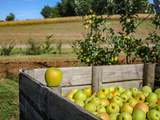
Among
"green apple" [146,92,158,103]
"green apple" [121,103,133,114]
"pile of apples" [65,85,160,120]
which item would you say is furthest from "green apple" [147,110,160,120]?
"green apple" [146,92,158,103]

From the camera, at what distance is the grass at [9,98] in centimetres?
279

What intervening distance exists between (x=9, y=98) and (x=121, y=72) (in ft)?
7.53

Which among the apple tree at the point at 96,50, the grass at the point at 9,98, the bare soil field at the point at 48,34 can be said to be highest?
the bare soil field at the point at 48,34

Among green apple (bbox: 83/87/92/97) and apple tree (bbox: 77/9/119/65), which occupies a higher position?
apple tree (bbox: 77/9/119/65)

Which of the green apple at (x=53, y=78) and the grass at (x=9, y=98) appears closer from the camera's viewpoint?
the green apple at (x=53, y=78)

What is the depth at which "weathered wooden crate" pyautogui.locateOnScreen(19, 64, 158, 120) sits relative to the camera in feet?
3.43

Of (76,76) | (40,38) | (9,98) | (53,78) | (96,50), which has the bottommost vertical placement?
(9,98)

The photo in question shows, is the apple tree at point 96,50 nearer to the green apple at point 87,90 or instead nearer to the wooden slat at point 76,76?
the wooden slat at point 76,76

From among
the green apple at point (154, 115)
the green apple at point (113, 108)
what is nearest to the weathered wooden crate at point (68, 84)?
the green apple at point (113, 108)

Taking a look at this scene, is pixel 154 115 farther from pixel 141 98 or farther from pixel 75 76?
pixel 75 76

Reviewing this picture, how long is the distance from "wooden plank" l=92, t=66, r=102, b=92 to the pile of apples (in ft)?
0.47

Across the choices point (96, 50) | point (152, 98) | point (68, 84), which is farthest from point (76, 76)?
point (96, 50)

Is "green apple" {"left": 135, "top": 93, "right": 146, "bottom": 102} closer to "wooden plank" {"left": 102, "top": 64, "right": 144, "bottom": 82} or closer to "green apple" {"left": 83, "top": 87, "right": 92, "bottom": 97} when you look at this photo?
"wooden plank" {"left": 102, "top": 64, "right": 144, "bottom": 82}

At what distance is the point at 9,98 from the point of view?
3330 millimetres
